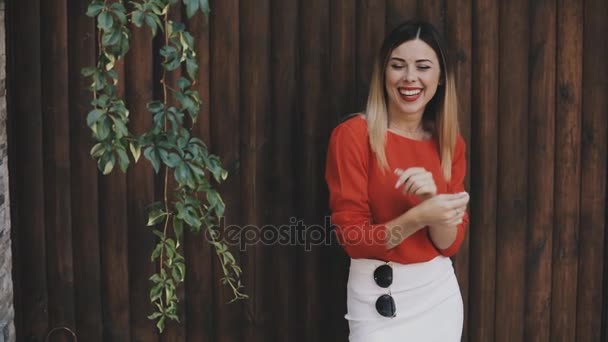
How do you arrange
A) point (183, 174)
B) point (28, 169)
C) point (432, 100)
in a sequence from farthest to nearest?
point (28, 169) → point (432, 100) → point (183, 174)

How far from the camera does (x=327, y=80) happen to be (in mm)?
3594

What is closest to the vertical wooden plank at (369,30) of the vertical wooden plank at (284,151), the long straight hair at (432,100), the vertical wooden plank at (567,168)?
the vertical wooden plank at (284,151)

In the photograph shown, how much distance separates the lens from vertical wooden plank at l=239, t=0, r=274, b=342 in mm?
3533

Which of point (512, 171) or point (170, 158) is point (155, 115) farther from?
point (512, 171)

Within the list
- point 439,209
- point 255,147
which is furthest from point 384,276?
point 255,147

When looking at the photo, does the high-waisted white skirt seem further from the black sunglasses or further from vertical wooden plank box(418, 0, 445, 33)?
vertical wooden plank box(418, 0, 445, 33)

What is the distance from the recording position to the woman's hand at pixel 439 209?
3.00 m

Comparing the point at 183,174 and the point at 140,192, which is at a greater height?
the point at 183,174

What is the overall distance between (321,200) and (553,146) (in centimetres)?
95

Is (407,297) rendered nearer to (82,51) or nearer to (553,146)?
(553,146)

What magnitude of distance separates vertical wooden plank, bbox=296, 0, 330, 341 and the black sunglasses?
0.55 metres

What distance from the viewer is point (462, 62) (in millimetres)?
3662

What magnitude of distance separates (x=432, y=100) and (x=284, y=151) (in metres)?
0.62

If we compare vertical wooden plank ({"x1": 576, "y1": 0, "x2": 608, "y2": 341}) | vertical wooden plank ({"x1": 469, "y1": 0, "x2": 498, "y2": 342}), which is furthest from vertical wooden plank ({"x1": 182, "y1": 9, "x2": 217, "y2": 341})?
vertical wooden plank ({"x1": 576, "y1": 0, "x2": 608, "y2": 341})
